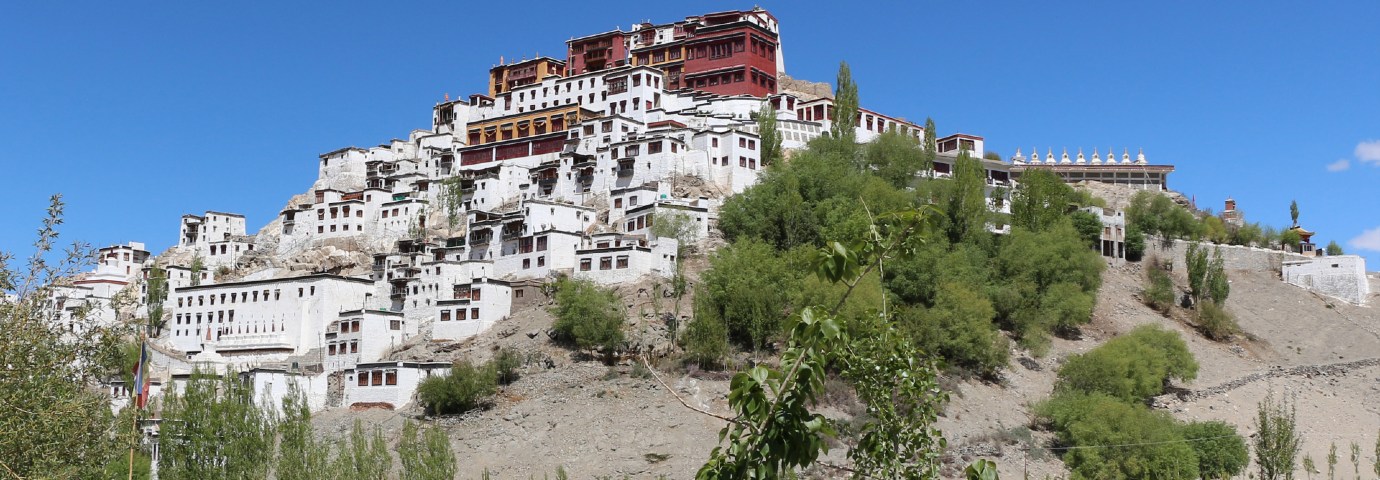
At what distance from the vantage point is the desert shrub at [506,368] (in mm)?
47312

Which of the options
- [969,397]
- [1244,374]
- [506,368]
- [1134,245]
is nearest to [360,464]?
[506,368]

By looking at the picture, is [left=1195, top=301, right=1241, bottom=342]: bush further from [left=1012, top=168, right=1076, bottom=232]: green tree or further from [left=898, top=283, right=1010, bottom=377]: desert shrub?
[left=898, top=283, right=1010, bottom=377]: desert shrub

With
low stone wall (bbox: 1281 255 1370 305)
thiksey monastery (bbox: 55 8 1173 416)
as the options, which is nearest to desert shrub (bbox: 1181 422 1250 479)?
thiksey monastery (bbox: 55 8 1173 416)

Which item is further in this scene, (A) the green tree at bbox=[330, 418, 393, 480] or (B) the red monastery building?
(B) the red monastery building

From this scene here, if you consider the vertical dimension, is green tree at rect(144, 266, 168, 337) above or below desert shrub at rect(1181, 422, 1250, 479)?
above

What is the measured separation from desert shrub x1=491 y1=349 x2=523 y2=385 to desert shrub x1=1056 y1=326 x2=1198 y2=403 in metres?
20.5

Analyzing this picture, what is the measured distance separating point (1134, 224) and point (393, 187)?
39265 mm

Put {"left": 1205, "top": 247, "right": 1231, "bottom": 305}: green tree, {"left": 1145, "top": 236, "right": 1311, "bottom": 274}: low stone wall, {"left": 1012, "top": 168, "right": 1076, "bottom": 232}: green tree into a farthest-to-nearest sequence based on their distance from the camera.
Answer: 1. {"left": 1145, "top": 236, "right": 1311, "bottom": 274}: low stone wall
2. {"left": 1012, "top": 168, "right": 1076, "bottom": 232}: green tree
3. {"left": 1205, "top": 247, "right": 1231, "bottom": 305}: green tree

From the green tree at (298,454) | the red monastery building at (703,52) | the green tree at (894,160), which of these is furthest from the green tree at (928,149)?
the green tree at (298,454)

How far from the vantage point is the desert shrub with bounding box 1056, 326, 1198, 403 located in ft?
159

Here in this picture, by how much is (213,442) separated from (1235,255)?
2109 inches

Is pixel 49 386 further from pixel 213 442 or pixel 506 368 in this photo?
pixel 506 368

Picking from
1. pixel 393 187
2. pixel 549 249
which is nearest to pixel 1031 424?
pixel 549 249

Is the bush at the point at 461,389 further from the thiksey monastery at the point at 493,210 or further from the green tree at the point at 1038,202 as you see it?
the green tree at the point at 1038,202
